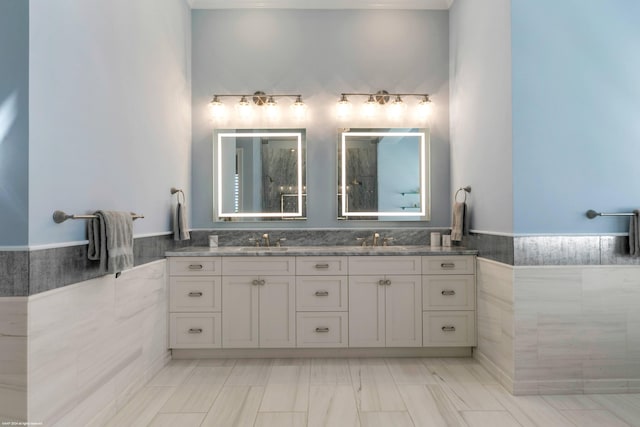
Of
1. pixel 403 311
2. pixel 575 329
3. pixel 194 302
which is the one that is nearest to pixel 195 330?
pixel 194 302

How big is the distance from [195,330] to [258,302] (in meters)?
0.52

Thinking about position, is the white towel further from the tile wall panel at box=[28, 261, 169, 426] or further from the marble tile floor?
the marble tile floor

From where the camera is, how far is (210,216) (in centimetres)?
380

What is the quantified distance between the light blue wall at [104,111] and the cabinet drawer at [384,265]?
1485mm

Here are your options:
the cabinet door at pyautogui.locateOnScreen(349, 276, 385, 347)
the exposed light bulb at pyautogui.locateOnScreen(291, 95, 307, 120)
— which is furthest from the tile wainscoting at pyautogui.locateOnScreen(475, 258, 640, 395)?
the exposed light bulb at pyautogui.locateOnScreen(291, 95, 307, 120)

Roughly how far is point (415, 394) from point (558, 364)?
34.9 inches

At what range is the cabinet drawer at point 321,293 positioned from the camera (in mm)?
3238

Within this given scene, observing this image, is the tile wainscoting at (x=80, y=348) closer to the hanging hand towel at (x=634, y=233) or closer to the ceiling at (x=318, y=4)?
the ceiling at (x=318, y=4)

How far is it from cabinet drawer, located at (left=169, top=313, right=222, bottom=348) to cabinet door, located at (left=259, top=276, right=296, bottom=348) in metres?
0.34

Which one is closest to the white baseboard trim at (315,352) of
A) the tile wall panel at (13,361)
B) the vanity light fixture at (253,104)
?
the tile wall panel at (13,361)

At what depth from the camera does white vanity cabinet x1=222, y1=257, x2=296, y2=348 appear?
3221 millimetres

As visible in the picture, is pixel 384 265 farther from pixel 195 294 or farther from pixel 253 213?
pixel 195 294

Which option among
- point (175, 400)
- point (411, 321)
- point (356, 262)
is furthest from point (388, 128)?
point (175, 400)

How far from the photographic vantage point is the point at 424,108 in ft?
12.4
